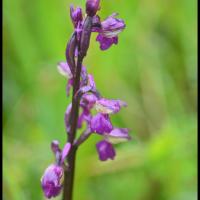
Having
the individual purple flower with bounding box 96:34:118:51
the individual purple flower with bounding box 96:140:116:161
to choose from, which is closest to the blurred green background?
the individual purple flower with bounding box 96:140:116:161

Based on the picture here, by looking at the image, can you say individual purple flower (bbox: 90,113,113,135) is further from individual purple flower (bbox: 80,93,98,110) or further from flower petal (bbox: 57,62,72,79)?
flower petal (bbox: 57,62,72,79)

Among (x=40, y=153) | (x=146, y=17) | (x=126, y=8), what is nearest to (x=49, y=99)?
(x=40, y=153)

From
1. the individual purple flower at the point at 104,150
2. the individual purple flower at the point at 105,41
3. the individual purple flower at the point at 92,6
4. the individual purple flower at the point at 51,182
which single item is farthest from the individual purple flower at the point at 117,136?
the individual purple flower at the point at 92,6

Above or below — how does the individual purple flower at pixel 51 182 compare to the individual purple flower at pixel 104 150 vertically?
below

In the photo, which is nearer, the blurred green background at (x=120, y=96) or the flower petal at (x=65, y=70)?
the flower petal at (x=65, y=70)

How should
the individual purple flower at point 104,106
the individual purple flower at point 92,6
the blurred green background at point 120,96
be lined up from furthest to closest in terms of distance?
the blurred green background at point 120,96, the individual purple flower at point 104,106, the individual purple flower at point 92,6

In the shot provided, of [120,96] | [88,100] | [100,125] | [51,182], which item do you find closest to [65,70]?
[88,100]

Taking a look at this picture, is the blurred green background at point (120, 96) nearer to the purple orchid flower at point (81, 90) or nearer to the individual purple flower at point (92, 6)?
the purple orchid flower at point (81, 90)

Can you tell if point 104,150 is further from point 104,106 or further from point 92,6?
point 92,6
